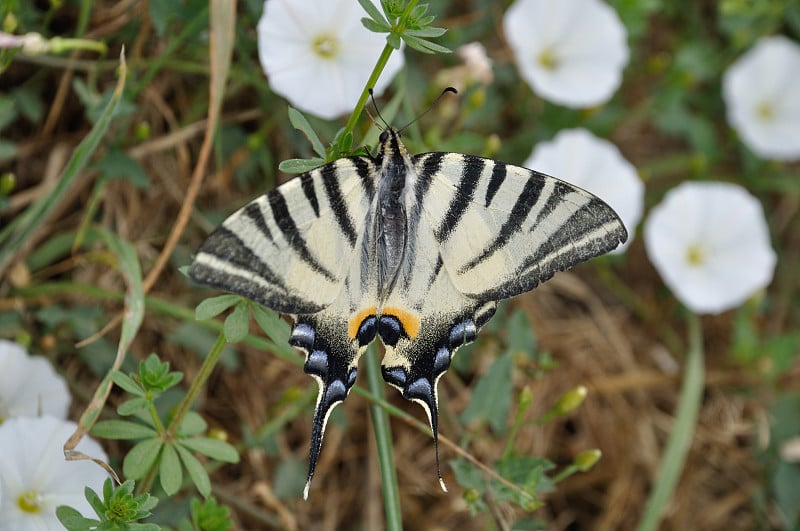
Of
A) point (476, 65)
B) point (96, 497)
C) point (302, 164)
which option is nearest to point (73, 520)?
point (96, 497)

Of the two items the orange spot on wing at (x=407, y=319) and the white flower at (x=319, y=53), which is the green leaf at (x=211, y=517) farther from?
the white flower at (x=319, y=53)

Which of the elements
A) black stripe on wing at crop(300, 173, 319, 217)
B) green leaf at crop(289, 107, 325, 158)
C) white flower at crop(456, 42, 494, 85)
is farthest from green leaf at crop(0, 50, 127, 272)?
white flower at crop(456, 42, 494, 85)

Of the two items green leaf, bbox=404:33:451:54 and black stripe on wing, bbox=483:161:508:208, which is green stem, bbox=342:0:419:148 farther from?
black stripe on wing, bbox=483:161:508:208

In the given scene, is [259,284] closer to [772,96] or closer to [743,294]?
[743,294]

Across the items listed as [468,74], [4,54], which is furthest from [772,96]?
[4,54]

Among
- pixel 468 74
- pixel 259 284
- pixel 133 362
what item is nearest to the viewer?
pixel 259 284
